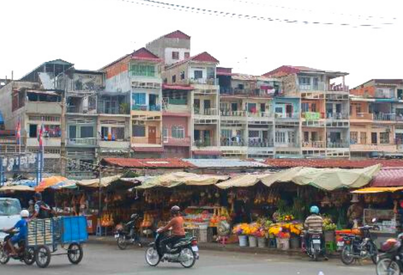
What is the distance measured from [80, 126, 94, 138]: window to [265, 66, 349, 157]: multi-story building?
64.9 ft

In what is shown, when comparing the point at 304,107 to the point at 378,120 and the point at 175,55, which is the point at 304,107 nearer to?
the point at 378,120

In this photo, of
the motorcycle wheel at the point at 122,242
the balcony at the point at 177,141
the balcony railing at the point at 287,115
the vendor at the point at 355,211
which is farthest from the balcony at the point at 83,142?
the vendor at the point at 355,211

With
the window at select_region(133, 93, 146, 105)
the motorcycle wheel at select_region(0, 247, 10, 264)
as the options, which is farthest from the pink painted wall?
the motorcycle wheel at select_region(0, 247, 10, 264)

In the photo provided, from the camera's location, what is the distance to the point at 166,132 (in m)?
65.0

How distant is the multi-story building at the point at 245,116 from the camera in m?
66.9

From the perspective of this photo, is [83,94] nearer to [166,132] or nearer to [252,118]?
[166,132]

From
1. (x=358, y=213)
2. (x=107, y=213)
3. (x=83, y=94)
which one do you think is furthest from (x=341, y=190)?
(x=83, y=94)

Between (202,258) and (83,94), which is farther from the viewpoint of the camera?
(83,94)

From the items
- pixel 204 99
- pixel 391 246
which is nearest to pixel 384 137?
pixel 204 99

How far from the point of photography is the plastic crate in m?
15.7

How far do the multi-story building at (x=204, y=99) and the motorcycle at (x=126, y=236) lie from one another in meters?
42.4

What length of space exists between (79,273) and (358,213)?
8.85m

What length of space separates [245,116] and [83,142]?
17258mm

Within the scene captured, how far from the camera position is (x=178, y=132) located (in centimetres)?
6569
